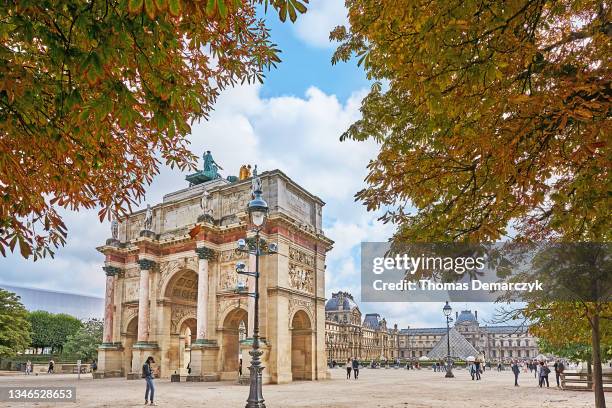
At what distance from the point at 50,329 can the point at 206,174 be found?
46.4 metres

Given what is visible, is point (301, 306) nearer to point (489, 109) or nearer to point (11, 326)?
point (489, 109)

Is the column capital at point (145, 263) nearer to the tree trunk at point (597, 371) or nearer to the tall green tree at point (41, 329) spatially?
the tree trunk at point (597, 371)

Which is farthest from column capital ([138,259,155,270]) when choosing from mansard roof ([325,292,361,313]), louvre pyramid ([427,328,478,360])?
mansard roof ([325,292,361,313])

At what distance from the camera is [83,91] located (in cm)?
439

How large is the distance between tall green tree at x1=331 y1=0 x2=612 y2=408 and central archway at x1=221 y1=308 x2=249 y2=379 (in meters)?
22.9

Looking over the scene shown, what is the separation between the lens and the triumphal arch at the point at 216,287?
2736cm

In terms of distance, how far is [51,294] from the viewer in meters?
136

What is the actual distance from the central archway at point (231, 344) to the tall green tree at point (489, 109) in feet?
75.1

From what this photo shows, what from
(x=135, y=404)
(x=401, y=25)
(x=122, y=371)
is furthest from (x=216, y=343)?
(x=401, y=25)

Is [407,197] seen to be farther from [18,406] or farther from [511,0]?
[18,406]

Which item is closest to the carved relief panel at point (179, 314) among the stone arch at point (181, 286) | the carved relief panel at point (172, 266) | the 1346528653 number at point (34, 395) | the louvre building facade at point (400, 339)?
the stone arch at point (181, 286)

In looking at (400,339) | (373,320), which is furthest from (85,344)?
(400,339)

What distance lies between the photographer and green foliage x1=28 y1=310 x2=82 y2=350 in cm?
6694

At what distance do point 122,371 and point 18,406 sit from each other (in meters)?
19.6
